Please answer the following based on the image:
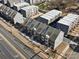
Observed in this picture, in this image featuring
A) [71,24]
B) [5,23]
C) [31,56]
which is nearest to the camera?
[31,56]

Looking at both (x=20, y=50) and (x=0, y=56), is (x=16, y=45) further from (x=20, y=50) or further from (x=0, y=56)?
(x=0, y=56)

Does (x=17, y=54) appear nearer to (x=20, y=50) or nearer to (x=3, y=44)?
(x=20, y=50)

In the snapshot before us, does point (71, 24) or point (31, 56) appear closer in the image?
Result: point (31, 56)

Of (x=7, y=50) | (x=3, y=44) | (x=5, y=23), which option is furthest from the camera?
(x=5, y=23)

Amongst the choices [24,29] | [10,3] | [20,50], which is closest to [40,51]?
[20,50]

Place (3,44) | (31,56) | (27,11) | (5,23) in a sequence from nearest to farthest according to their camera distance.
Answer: (31,56), (3,44), (5,23), (27,11)

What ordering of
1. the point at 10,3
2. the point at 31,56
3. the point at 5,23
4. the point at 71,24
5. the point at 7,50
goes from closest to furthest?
the point at 31,56 → the point at 7,50 → the point at 71,24 → the point at 5,23 → the point at 10,3

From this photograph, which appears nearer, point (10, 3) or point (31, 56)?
point (31, 56)

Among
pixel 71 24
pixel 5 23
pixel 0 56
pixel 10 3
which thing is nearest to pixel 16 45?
pixel 0 56

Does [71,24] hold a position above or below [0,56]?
above
